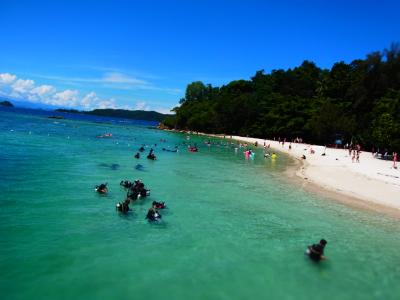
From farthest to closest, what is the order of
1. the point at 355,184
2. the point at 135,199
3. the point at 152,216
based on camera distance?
the point at 355,184
the point at 135,199
the point at 152,216

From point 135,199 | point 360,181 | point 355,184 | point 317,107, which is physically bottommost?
point 135,199

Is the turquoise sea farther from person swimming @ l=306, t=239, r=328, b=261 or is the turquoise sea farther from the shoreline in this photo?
the shoreline

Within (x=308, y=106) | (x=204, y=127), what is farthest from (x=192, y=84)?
(x=308, y=106)

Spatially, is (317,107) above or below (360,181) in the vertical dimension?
above

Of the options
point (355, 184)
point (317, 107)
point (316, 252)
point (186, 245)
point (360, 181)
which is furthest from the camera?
point (317, 107)

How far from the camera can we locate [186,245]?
18.0 m

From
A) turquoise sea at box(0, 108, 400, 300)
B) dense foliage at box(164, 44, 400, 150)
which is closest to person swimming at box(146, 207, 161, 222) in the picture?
turquoise sea at box(0, 108, 400, 300)

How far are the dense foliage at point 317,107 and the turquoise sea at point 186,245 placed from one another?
42543mm

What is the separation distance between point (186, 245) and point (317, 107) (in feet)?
297

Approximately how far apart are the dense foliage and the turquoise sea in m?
42.5

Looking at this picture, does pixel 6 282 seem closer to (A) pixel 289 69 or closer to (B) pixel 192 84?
(A) pixel 289 69

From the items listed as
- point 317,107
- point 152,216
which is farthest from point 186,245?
point 317,107

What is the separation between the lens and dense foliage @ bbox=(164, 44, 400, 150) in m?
77.3

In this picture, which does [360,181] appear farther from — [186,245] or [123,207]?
[123,207]
